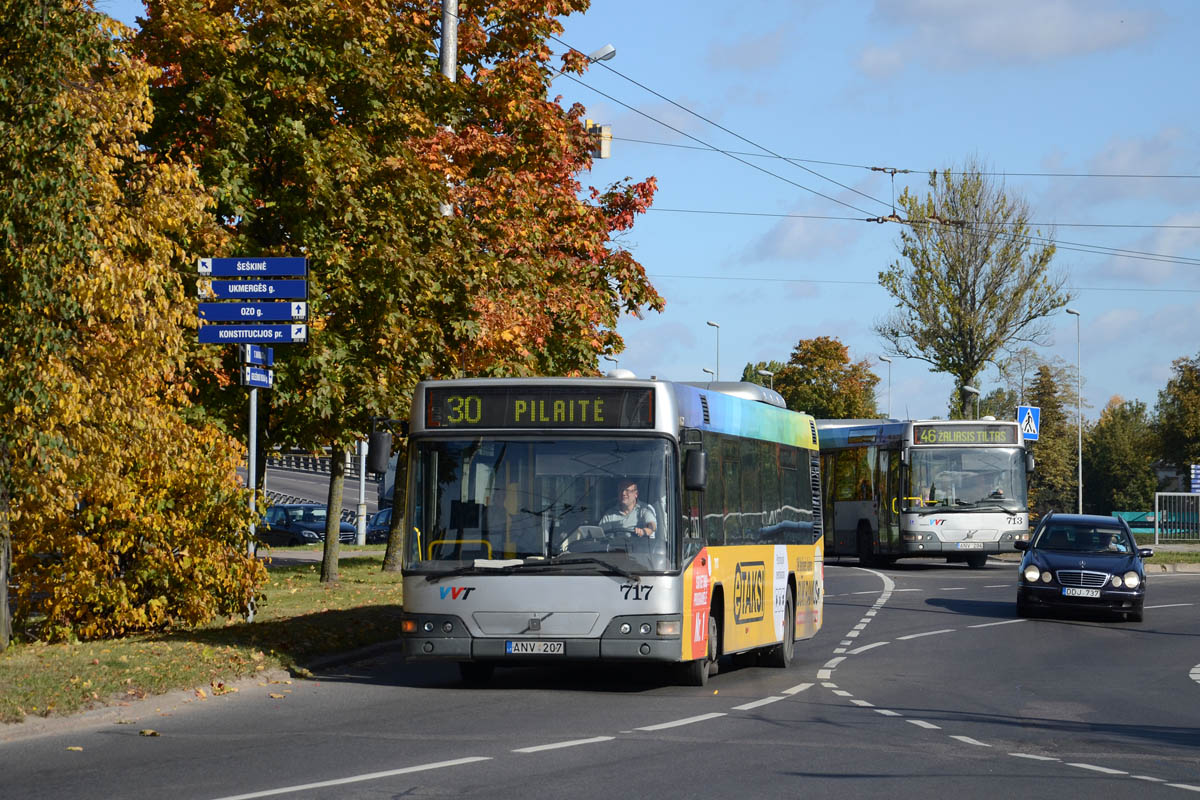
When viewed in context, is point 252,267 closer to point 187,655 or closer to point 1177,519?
point 187,655

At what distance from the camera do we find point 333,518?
28.6 meters

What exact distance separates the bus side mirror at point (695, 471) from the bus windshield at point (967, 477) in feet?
80.8

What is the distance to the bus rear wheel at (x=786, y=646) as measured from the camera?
17.7 metres

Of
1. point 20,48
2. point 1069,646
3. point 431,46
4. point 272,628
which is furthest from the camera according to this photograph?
point 431,46

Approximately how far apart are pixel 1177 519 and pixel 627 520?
45.0m

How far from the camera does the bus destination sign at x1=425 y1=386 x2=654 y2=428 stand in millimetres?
14461

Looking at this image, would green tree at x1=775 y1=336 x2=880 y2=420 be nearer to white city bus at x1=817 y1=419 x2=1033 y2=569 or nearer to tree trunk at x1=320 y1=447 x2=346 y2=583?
white city bus at x1=817 y1=419 x2=1033 y2=569

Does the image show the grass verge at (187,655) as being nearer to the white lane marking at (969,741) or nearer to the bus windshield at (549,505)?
the bus windshield at (549,505)

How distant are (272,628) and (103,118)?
5.75 metres

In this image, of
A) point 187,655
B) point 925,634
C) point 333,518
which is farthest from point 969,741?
point 333,518

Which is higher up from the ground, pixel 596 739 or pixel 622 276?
pixel 622 276

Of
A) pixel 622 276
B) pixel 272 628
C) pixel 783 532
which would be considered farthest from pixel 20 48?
pixel 622 276

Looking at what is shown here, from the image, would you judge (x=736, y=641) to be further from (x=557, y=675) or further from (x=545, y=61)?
(x=545, y=61)

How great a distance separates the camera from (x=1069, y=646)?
20828 mm
